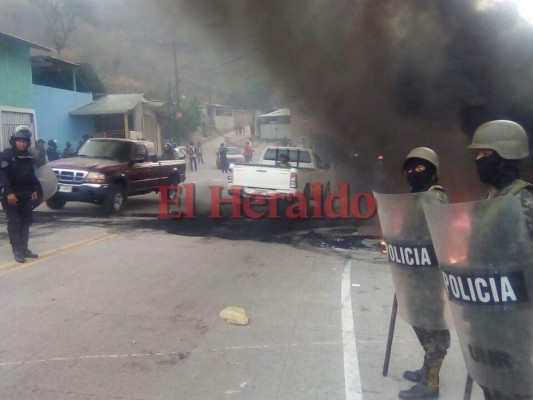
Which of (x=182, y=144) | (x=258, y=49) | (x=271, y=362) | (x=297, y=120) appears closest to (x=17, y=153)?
(x=271, y=362)

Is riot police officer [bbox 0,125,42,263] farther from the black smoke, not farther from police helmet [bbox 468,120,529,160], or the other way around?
the black smoke

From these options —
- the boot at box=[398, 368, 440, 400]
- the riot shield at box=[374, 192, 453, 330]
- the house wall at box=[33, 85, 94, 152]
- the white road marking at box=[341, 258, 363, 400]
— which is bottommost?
the white road marking at box=[341, 258, 363, 400]

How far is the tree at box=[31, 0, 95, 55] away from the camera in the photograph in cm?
4153

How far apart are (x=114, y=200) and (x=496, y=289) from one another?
34.5 feet

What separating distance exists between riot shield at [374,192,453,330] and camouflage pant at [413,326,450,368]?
0.09 metres

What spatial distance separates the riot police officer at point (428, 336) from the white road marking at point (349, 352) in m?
0.32

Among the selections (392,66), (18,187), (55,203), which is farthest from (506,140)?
(392,66)

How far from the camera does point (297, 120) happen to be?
18703mm

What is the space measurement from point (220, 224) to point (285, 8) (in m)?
6.29

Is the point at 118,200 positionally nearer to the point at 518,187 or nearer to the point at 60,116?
the point at 518,187

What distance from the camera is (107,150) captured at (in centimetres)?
1259

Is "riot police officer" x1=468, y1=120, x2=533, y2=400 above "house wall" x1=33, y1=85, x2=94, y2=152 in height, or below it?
below

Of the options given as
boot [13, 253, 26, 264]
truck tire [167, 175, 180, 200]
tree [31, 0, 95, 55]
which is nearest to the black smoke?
truck tire [167, 175, 180, 200]

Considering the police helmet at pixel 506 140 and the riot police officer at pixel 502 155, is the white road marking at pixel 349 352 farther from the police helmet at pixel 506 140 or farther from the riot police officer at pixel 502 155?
the police helmet at pixel 506 140
